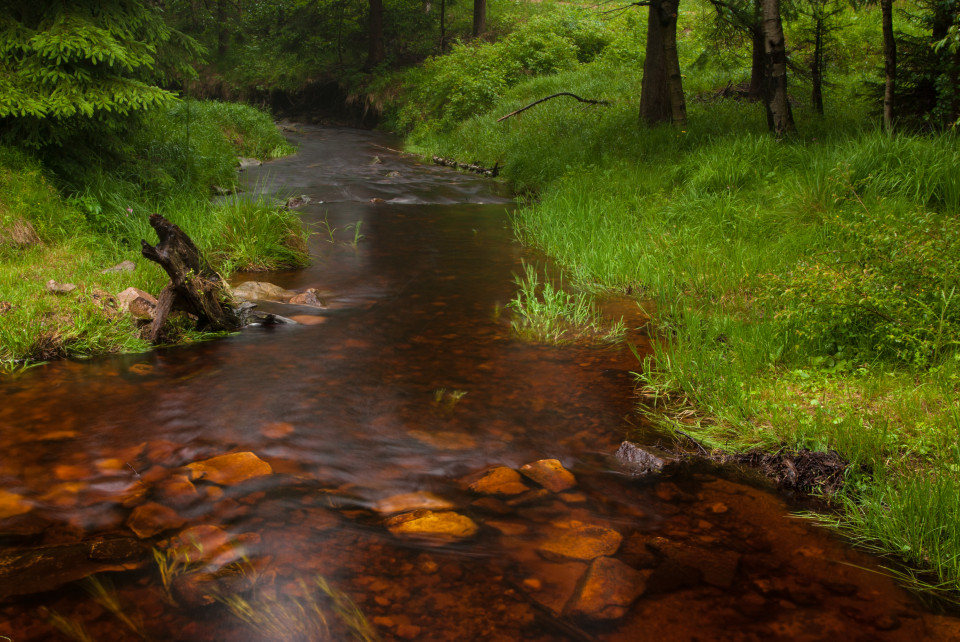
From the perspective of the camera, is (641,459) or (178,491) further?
(641,459)

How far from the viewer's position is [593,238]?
775 cm

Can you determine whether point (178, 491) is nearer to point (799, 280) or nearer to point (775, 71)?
point (799, 280)

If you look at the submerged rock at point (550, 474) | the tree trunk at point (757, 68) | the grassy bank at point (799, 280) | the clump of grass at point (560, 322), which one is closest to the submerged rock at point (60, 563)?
the submerged rock at point (550, 474)

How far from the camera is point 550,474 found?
3422 mm

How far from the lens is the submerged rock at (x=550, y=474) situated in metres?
→ 3.34

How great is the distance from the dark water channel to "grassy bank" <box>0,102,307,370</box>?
16.1 inches

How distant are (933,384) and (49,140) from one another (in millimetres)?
8290

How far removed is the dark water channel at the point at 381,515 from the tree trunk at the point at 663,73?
790cm

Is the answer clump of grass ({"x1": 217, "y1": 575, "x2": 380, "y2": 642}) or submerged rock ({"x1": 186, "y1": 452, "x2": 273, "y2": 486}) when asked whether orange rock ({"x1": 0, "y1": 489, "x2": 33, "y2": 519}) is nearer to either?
submerged rock ({"x1": 186, "y1": 452, "x2": 273, "y2": 486})

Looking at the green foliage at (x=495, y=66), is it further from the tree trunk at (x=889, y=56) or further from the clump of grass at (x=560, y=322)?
the clump of grass at (x=560, y=322)

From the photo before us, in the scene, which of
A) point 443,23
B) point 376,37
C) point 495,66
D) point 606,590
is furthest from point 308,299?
point 376,37

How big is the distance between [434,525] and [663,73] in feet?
35.3

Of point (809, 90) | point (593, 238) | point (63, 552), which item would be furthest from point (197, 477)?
point (809, 90)

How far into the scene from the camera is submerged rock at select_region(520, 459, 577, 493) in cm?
334
